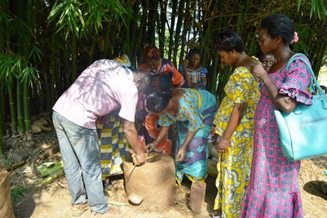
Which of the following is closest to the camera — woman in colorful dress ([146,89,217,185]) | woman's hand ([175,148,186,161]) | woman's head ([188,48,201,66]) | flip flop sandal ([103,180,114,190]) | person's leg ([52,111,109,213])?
person's leg ([52,111,109,213])

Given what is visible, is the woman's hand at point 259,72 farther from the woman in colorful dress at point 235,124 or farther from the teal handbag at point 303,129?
the woman in colorful dress at point 235,124

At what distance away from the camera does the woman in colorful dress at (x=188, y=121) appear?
2354 mm

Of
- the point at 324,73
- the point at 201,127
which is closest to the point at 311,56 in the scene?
the point at 201,127

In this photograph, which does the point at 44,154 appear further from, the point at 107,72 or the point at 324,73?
the point at 324,73

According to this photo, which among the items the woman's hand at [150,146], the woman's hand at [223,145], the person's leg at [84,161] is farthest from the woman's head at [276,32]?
the woman's hand at [150,146]

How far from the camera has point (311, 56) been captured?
5.19 meters

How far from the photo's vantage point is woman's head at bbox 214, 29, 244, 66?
194 cm

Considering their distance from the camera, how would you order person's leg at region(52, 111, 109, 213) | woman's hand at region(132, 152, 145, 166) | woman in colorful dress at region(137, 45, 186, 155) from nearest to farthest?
person's leg at region(52, 111, 109, 213) → woman's hand at region(132, 152, 145, 166) → woman in colorful dress at region(137, 45, 186, 155)

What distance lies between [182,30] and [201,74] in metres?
0.71

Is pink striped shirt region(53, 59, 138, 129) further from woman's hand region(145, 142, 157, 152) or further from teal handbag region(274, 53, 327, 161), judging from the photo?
teal handbag region(274, 53, 327, 161)

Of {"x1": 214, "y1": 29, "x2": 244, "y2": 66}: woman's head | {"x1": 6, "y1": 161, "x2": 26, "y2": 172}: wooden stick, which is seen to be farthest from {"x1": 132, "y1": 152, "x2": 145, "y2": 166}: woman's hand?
{"x1": 6, "y1": 161, "x2": 26, "y2": 172}: wooden stick

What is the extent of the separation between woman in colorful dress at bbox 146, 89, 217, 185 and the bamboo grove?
84 centimetres

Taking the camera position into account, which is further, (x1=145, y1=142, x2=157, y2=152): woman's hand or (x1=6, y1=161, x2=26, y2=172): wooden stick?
(x1=6, y1=161, x2=26, y2=172): wooden stick

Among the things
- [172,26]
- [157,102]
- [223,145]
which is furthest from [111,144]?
[172,26]
